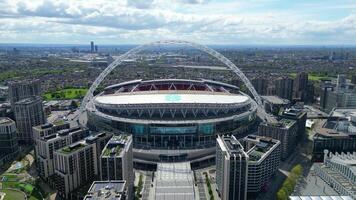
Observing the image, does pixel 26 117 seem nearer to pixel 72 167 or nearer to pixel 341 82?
pixel 72 167

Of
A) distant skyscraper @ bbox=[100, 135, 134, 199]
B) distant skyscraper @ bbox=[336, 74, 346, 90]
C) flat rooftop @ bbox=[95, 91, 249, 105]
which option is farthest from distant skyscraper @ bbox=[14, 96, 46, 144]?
distant skyscraper @ bbox=[336, 74, 346, 90]

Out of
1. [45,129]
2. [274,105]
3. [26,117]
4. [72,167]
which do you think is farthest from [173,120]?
[274,105]

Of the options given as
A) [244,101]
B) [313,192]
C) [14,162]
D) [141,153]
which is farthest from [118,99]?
[313,192]

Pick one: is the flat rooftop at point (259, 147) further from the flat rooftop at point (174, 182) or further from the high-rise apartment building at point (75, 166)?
the high-rise apartment building at point (75, 166)

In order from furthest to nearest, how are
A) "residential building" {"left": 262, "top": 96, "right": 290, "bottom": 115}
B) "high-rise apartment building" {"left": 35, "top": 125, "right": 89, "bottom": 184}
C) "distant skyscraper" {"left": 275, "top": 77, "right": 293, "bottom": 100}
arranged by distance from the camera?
"distant skyscraper" {"left": 275, "top": 77, "right": 293, "bottom": 100}
"residential building" {"left": 262, "top": 96, "right": 290, "bottom": 115}
"high-rise apartment building" {"left": 35, "top": 125, "right": 89, "bottom": 184}

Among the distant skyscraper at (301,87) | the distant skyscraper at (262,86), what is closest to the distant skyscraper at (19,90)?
the distant skyscraper at (262,86)

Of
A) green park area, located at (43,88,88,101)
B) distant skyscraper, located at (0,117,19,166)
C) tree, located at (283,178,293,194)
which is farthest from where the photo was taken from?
green park area, located at (43,88,88,101)

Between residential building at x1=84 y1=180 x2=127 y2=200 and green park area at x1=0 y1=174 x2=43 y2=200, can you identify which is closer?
residential building at x1=84 y1=180 x2=127 y2=200

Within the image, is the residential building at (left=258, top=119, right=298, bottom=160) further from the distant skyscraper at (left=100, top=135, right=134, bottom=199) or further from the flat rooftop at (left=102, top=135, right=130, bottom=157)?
the distant skyscraper at (left=100, top=135, right=134, bottom=199)
